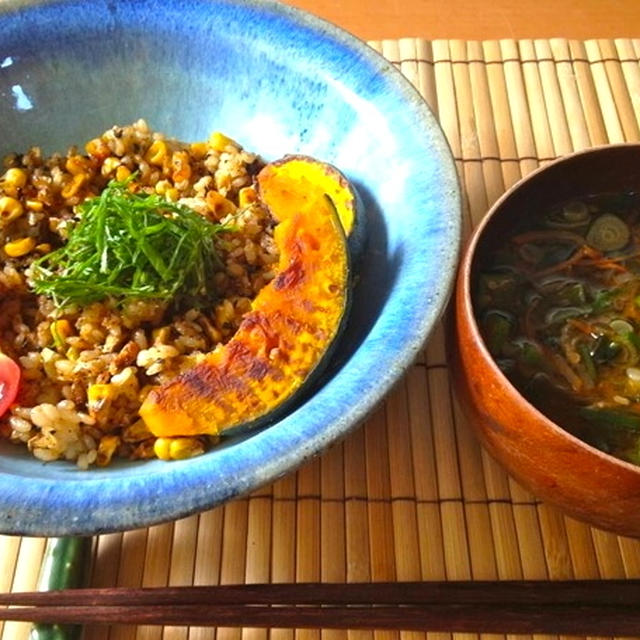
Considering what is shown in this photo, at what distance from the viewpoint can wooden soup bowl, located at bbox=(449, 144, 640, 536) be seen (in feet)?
3.24

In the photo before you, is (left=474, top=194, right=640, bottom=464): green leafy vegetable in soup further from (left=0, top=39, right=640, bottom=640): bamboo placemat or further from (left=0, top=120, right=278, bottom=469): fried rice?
(left=0, top=120, right=278, bottom=469): fried rice

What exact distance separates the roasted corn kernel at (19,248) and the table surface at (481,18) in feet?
3.21

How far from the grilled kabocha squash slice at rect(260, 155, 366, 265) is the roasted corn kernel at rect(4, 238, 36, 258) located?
0.37 m

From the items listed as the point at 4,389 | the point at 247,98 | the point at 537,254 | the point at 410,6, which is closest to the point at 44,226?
the point at 4,389

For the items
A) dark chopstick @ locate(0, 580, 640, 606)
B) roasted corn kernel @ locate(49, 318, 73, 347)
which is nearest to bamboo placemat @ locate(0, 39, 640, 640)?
dark chopstick @ locate(0, 580, 640, 606)

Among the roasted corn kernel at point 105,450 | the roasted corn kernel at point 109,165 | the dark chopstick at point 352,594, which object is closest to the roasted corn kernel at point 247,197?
the roasted corn kernel at point 109,165

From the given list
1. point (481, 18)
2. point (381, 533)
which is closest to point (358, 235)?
point (381, 533)

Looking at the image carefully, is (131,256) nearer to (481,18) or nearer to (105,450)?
(105,450)

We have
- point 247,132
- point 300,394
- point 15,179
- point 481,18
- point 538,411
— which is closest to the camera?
point 538,411

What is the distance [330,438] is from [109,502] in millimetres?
262

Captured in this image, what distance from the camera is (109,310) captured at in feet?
3.98

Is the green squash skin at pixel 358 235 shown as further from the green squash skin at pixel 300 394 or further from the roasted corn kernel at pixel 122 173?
the roasted corn kernel at pixel 122 173

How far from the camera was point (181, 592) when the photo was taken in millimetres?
1073

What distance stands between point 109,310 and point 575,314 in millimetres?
684
